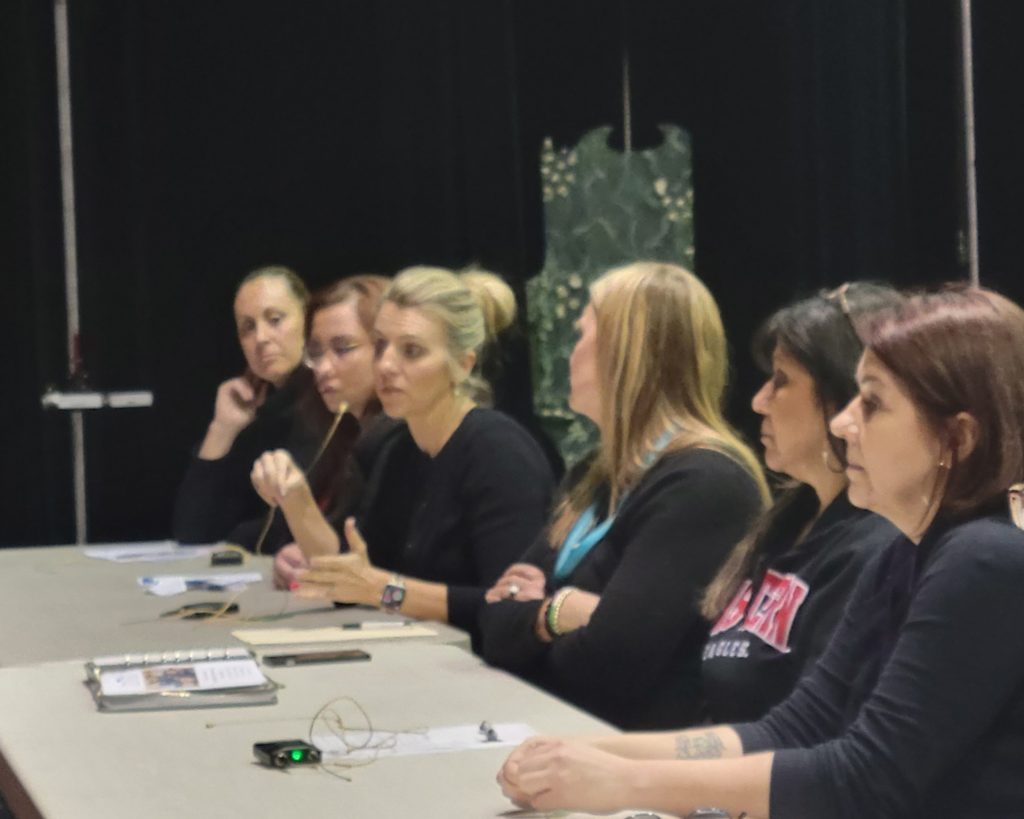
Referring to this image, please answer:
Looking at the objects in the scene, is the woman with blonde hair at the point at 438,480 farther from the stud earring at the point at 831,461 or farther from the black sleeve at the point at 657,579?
the stud earring at the point at 831,461

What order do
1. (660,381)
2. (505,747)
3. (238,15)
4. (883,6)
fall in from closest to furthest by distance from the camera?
1. (505,747)
2. (660,381)
3. (883,6)
4. (238,15)

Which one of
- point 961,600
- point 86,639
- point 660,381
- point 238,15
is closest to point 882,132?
point 660,381

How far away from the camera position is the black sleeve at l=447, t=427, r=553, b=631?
3.11 meters

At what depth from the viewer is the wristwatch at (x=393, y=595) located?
2.98 m

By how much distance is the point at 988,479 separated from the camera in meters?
1.56

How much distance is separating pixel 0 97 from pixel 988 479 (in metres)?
4.23

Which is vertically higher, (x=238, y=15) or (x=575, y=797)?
(x=238, y=15)

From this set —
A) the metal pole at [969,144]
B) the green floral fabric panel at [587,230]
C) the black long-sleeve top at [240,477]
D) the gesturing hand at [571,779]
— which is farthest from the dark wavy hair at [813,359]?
the black long-sleeve top at [240,477]

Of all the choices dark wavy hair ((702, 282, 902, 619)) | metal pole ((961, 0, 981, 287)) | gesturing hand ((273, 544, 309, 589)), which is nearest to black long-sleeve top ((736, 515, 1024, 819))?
dark wavy hair ((702, 282, 902, 619))

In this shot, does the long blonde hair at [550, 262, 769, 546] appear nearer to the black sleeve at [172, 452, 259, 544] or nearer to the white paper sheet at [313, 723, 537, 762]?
the white paper sheet at [313, 723, 537, 762]

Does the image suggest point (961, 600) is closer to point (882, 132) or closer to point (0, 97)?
point (882, 132)

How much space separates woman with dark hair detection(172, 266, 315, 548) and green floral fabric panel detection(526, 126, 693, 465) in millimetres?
742

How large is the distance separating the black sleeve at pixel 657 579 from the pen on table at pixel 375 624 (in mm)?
379

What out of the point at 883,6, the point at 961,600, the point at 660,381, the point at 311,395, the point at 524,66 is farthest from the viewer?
the point at 524,66
